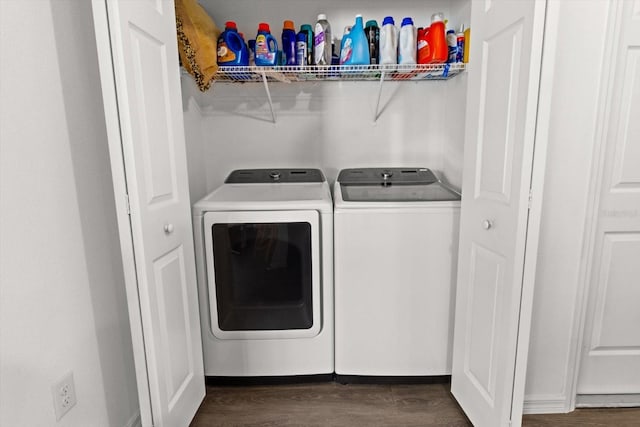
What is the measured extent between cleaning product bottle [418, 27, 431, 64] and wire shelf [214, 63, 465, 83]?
0.06 meters

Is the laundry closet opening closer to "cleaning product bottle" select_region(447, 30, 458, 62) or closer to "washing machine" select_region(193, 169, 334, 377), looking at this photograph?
"washing machine" select_region(193, 169, 334, 377)

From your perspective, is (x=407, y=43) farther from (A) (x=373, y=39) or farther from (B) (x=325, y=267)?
(B) (x=325, y=267)

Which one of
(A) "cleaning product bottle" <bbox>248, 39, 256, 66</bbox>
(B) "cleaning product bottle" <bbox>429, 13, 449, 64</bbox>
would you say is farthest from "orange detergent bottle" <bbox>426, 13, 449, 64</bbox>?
(A) "cleaning product bottle" <bbox>248, 39, 256, 66</bbox>

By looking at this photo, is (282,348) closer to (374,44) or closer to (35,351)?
(35,351)

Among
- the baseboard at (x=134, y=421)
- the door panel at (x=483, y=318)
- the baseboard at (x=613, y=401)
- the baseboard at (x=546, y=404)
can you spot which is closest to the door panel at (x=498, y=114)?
the door panel at (x=483, y=318)

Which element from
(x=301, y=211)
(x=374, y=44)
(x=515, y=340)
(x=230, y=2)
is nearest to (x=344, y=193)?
(x=301, y=211)

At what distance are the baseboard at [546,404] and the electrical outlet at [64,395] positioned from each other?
183 cm

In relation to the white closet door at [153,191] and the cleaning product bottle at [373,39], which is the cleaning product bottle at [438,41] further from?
the white closet door at [153,191]

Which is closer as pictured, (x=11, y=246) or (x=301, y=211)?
(x=11, y=246)

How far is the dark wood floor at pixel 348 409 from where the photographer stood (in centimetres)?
174

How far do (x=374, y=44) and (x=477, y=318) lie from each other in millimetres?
1471

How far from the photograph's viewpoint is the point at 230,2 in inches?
89.4

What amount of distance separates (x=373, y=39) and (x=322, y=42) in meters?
0.28

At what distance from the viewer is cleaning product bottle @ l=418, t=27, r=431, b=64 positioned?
79.0 inches
